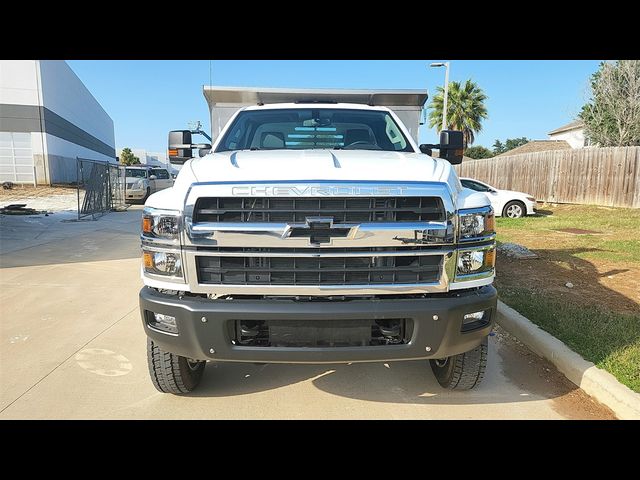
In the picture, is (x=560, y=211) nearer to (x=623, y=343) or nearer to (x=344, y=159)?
(x=623, y=343)

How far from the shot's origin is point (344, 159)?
2791mm

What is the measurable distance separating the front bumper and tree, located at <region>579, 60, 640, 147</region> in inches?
853

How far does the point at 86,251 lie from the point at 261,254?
754 centimetres

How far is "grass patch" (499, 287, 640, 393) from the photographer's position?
3207 mm

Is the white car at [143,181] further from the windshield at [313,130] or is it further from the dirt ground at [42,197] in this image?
the windshield at [313,130]

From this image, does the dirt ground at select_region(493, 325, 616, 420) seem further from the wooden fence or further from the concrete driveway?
the wooden fence

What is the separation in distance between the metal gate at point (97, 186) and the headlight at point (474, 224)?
1392cm

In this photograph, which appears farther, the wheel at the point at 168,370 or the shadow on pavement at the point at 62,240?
the shadow on pavement at the point at 62,240

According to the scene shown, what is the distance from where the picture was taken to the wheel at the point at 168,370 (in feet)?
9.37

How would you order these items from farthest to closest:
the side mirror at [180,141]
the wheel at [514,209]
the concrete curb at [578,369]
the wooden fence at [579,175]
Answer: the wooden fence at [579,175] < the wheel at [514,209] < the side mirror at [180,141] < the concrete curb at [578,369]

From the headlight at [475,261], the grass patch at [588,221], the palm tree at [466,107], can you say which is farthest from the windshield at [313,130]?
the palm tree at [466,107]

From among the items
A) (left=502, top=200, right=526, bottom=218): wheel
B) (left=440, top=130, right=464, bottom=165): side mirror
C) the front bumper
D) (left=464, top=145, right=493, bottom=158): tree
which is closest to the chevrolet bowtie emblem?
the front bumper

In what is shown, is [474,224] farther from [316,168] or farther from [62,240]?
[62,240]

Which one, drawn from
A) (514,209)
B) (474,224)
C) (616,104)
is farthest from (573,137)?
(474,224)
